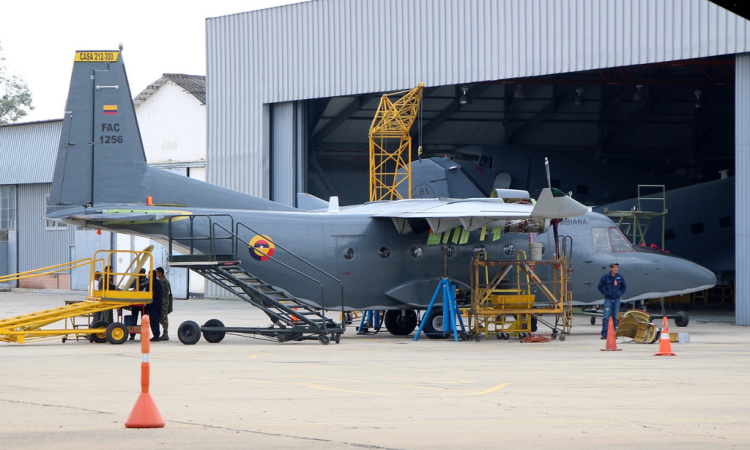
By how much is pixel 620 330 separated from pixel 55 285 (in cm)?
4139

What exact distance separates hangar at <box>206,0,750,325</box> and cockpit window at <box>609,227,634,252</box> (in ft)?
19.0

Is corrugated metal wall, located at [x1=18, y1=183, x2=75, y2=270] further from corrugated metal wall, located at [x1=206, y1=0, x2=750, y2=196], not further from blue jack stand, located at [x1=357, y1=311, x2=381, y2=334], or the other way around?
blue jack stand, located at [x1=357, y1=311, x2=381, y2=334]

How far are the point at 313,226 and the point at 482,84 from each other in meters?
22.7

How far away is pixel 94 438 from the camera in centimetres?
857

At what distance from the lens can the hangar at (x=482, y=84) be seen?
29.1 metres

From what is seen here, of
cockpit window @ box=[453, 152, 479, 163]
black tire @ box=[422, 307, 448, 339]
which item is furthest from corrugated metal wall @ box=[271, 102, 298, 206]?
black tire @ box=[422, 307, 448, 339]

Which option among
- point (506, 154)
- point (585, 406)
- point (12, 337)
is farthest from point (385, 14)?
point (585, 406)

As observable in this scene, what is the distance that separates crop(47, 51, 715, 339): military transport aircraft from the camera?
20891 millimetres

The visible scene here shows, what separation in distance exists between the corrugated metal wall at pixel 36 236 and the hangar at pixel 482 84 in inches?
617

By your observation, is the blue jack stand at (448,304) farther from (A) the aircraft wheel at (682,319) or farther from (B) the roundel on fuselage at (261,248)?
(A) the aircraft wheel at (682,319)

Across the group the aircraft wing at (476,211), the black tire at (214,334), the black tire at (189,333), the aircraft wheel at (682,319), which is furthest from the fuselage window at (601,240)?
the black tire at (189,333)

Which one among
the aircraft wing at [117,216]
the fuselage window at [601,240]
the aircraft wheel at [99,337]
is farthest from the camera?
the fuselage window at [601,240]

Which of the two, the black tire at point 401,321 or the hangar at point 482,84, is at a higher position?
the hangar at point 482,84

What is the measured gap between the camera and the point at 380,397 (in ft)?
38.0
